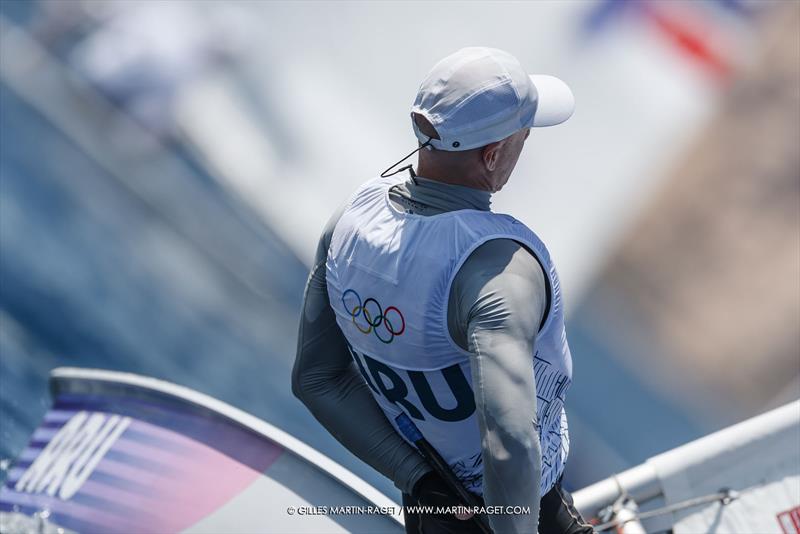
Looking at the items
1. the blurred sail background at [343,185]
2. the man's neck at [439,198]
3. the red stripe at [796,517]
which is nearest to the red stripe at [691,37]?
the blurred sail background at [343,185]

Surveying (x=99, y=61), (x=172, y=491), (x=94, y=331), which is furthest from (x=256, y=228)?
(x=172, y=491)

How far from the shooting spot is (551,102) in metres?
0.86

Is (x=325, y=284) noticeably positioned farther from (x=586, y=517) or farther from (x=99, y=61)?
(x=99, y=61)

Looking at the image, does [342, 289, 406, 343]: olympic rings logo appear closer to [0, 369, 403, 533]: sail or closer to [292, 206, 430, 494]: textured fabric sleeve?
[292, 206, 430, 494]: textured fabric sleeve

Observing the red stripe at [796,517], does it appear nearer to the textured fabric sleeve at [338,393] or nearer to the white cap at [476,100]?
the textured fabric sleeve at [338,393]

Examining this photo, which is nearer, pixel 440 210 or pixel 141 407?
pixel 440 210

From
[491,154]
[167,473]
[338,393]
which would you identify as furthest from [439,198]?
[167,473]

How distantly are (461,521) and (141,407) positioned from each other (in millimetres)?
799

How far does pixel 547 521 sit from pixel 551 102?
449 millimetres

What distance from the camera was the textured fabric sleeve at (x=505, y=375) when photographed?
721mm

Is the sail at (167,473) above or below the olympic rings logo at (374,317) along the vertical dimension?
below

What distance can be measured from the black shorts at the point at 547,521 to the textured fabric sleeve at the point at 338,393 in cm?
Answer: 4

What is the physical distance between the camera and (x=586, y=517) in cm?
144

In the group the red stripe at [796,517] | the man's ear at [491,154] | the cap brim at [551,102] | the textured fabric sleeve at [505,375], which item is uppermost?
the cap brim at [551,102]
